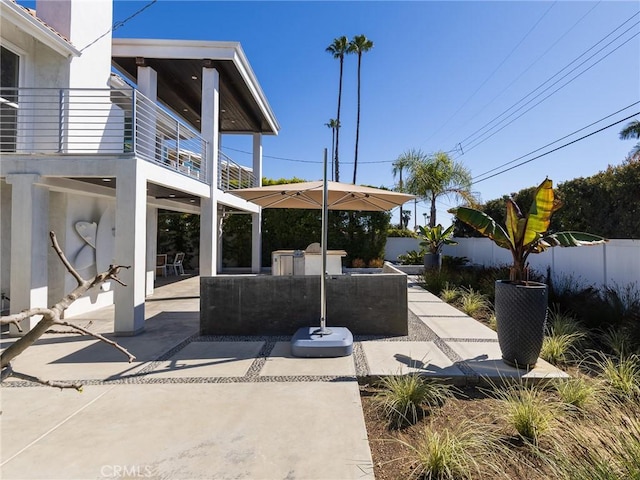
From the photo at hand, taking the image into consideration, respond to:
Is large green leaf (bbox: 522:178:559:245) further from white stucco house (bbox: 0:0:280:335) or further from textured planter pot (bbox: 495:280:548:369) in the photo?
white stucco house (bbox: 0:0:280:335)

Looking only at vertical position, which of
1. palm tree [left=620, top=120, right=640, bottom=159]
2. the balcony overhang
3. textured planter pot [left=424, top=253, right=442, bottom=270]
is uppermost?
palm tree [left=620, top=120, right=640, bottom=159]

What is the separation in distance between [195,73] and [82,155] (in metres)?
6.19

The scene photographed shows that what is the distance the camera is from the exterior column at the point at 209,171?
9.84 metres

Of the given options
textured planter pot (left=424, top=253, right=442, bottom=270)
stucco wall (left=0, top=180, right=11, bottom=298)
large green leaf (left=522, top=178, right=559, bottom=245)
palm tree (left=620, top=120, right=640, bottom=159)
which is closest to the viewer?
large green leaf (left=522, top=178, right=559, bottom=245)

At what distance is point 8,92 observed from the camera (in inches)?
275

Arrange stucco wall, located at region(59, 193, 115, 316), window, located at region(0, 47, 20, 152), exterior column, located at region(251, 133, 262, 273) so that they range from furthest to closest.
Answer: exterior column, located at region(251, 133, 262, 273)
stucco wall, located at region(59, 193, 115, 316)
window, located at region(0, 47, 20, 152)

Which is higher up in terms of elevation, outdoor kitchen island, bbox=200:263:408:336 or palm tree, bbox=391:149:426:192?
palm tree, bbox=391:149:426:192

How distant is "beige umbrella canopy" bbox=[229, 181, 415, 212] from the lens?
246 inches

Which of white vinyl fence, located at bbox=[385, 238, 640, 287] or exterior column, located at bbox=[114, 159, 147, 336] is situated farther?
white vinyl fence, located at bbox=[385, 238, 640, 287]

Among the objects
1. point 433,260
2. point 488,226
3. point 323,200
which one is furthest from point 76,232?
point 433,260

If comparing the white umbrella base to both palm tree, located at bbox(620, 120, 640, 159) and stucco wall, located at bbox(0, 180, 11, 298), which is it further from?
palm tree, located at bbox(620, 120, 640, 159)

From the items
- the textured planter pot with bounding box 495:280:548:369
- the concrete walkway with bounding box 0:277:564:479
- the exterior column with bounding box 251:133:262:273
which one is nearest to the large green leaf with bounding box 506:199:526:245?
the textured planter pot with bounding box 495:280:548:369

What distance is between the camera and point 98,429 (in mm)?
3186

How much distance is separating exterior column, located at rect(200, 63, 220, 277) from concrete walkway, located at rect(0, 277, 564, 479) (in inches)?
150
